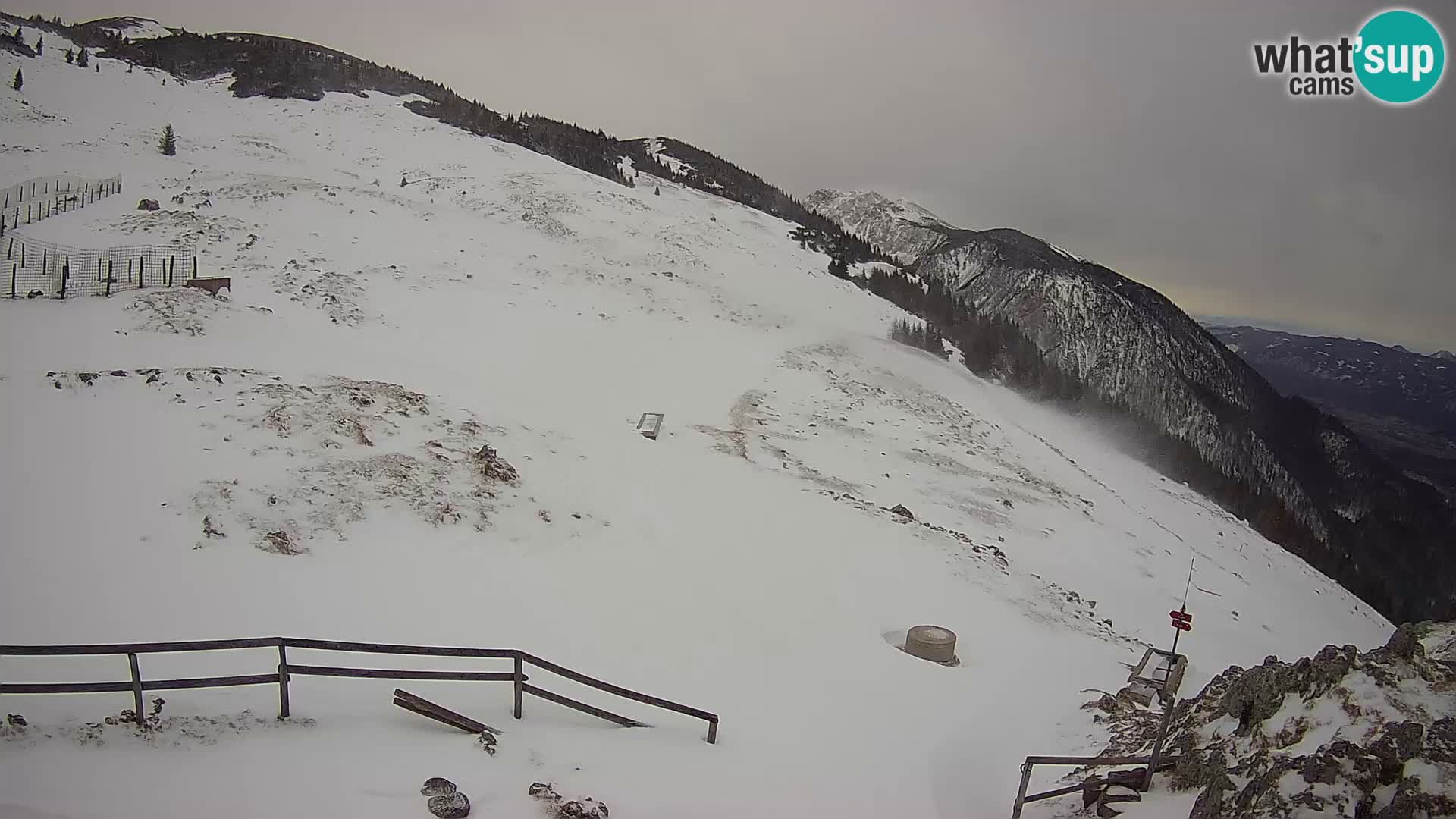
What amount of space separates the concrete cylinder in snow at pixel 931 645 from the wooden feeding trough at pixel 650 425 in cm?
987

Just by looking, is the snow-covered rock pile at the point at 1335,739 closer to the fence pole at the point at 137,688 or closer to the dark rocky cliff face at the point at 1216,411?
the fence pole at the point at 137,688

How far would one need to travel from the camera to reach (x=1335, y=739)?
256 inches

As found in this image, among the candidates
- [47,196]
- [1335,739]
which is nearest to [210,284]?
[47,196]

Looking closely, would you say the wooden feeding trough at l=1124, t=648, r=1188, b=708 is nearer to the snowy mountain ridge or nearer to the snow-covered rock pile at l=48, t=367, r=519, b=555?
the snow-covered rock pile at l=48, t=367, r=519, b=555

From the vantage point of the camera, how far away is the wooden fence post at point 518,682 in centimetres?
768

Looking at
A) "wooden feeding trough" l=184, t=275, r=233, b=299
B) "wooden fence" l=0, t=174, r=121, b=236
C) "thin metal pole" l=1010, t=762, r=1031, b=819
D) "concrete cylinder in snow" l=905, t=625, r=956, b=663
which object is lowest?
"concrete cylinder in snow" l=905, t=625, r=956, b=663

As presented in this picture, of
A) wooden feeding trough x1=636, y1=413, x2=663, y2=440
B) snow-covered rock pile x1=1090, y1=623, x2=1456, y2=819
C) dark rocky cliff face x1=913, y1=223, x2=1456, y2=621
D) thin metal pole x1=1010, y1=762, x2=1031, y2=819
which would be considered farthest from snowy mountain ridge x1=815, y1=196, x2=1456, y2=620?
thin metal pole x1=1010, y1=762, x2=1031, y2=819

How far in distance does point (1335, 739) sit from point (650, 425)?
16811 millimetres

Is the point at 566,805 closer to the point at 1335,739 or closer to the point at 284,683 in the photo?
the point at 284,683

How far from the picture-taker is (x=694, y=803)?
295 inches

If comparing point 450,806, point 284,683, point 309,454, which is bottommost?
point 450,806

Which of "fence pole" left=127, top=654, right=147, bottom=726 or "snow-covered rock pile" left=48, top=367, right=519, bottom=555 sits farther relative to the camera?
"snow-covered rock pile" left=48, top=367, right=519, bottom=555

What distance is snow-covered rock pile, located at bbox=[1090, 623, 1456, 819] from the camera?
572cm

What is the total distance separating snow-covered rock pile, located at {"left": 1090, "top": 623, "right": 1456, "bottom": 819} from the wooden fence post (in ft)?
23.0
